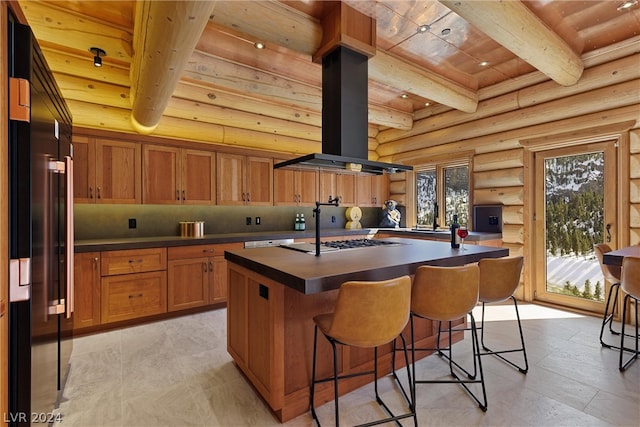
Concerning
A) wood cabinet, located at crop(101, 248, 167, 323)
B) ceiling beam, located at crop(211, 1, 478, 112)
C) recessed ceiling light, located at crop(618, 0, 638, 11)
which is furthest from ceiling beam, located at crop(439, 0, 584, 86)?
wood cabinet, located at crop(101, 248, 167, 323)

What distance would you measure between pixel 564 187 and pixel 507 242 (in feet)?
3.41

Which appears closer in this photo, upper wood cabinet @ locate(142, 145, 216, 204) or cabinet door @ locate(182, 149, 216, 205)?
upper wood cabinet @ locate(142, 145, 216, 204)

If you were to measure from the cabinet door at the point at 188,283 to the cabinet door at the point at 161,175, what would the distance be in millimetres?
935

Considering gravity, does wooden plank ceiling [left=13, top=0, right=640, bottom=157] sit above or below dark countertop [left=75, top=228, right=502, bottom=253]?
above

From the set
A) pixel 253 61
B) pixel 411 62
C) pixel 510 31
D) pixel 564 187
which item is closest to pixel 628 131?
pixel 564 187

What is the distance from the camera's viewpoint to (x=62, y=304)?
1939 mm

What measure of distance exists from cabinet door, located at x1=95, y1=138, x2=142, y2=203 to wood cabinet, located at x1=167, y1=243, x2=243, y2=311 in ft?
3.12

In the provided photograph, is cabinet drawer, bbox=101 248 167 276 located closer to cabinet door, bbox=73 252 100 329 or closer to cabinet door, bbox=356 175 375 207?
cabinet door, bbox=73 252 100 329

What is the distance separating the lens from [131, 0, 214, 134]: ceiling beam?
Answer: 5.27 feet

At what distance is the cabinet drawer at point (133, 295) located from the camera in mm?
3453

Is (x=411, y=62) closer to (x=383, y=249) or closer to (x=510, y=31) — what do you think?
(x=510, y=31)

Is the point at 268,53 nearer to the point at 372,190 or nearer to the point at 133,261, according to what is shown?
the point at 133,261

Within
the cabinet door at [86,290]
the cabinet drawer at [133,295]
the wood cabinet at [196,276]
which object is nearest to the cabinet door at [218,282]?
the wood cabinet at [196,276]

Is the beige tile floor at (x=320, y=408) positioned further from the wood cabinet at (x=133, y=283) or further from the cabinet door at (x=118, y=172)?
the cabinet door at (x=118, y=172)
